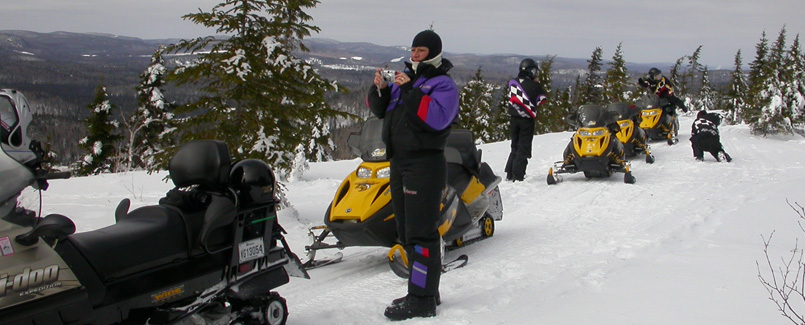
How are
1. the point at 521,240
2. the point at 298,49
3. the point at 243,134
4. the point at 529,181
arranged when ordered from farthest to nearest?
the point at 298,49 → the point at 529,181 → the point at 243,134 → the point at 521,240

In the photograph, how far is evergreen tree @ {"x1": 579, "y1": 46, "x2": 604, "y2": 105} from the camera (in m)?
49.5

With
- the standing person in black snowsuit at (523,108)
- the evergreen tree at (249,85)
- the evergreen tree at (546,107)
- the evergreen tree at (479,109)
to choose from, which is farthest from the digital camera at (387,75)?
the evergreen tree at (546,107)

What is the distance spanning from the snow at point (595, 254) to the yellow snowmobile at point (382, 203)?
246 mm

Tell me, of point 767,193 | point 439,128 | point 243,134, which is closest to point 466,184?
point 439,128

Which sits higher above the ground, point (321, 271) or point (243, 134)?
point (243, 134)

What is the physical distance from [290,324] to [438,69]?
6.35 feet

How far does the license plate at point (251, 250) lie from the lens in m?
3.32

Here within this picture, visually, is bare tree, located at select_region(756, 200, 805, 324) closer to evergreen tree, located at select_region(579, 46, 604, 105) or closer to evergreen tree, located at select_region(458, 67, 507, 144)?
evergreen tree, located at select_region(458, 67, 507, 144)

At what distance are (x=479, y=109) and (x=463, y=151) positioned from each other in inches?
1290

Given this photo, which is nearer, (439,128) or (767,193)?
(439,128)

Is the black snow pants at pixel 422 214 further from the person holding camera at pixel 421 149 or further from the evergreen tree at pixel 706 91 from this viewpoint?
the evergreen tree at pixel 706 91

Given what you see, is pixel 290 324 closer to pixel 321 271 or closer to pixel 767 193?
pixel 321 271

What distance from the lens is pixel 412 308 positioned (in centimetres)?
390

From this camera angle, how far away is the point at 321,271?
5.18 metres
